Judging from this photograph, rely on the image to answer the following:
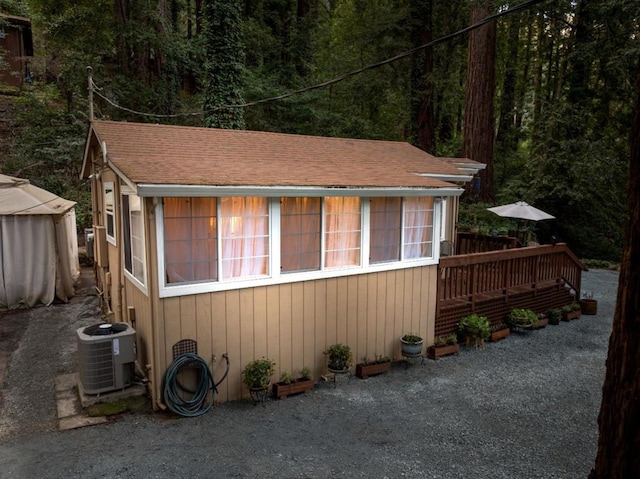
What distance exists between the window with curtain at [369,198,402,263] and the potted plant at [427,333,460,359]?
5.45ft

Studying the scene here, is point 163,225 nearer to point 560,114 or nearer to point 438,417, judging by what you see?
point 438,417

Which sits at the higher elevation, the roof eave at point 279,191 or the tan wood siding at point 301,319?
the roof eave at point 279,191

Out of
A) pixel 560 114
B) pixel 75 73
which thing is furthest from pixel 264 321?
pixel 75 73

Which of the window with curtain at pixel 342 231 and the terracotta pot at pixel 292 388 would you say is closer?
the terracotta pot at pixel 292 388

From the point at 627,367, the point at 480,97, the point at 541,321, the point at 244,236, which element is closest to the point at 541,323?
the point at 541,321

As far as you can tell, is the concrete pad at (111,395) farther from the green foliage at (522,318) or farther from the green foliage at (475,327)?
the green foliage at (522,318)

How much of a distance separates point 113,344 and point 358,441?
310cm

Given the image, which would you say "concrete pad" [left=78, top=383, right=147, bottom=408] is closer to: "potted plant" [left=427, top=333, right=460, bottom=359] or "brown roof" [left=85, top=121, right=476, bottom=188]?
"brown roof" [left=85, top=121, right=476, bottom=188]

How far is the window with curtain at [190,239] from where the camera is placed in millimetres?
4852

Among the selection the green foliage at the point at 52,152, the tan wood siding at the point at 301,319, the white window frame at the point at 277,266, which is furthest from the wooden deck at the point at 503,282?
the green foliage at the point at 52,152

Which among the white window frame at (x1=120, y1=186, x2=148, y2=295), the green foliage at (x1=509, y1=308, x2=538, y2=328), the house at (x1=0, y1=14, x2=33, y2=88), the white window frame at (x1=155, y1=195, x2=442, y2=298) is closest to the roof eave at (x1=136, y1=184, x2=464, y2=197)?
the white window frame at (x1=155, y1=195, x2=442, y2=298)

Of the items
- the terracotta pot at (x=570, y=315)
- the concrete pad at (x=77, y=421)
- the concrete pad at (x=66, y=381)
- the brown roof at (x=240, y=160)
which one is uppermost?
the brown roof at (x=240, y=160)

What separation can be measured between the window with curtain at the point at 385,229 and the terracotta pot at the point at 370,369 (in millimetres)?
1547

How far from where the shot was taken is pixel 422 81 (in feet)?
53.7
